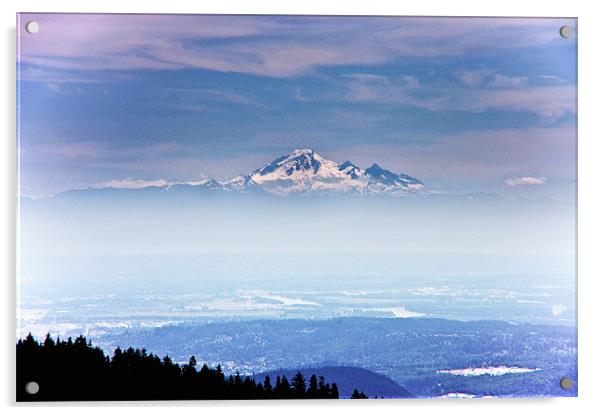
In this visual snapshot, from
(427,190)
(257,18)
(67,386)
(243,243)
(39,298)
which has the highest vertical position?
(257,18)

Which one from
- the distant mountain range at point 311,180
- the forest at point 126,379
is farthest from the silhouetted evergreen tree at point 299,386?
the distant mountain range at point 311,180

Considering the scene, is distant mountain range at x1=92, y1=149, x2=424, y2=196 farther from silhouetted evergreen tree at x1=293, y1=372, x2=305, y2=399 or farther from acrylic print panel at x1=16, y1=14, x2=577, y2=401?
silhouetted evergreen tree at x1=293, y1=372, x2=305, y2=399

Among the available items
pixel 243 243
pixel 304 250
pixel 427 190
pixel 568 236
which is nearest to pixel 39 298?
pixel 243 243
